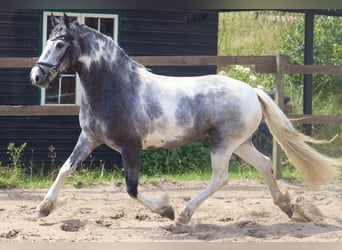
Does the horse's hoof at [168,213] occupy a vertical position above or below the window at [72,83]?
below

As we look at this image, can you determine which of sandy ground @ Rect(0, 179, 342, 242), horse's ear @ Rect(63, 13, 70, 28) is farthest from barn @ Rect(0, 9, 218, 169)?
horse's ear @ Rect(63, 13, 70, 28)

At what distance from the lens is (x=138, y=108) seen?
6.45m

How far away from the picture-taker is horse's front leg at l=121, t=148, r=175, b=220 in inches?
251

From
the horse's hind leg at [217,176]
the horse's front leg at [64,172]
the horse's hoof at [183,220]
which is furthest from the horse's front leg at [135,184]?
the horse's front leg at [64,172]

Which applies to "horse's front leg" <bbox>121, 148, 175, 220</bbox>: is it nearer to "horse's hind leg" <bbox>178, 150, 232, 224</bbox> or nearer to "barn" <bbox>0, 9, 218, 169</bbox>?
"horse's hind leg" <bbox>178, 150, 232, 224</bbox>

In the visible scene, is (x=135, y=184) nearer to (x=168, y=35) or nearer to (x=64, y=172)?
(x=64, y=172)

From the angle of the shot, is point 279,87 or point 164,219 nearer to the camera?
point 164,219

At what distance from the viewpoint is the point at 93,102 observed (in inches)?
254

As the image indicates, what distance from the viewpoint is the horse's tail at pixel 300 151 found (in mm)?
6941

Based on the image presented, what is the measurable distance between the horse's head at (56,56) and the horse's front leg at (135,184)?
2.88 feet

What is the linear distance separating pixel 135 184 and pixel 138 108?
652mm

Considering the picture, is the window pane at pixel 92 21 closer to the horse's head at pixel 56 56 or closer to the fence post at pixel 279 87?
the fence post at pixel 279 87

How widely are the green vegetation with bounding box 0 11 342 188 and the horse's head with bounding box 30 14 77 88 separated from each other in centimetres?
309

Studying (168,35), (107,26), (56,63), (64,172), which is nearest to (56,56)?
(56,63)
